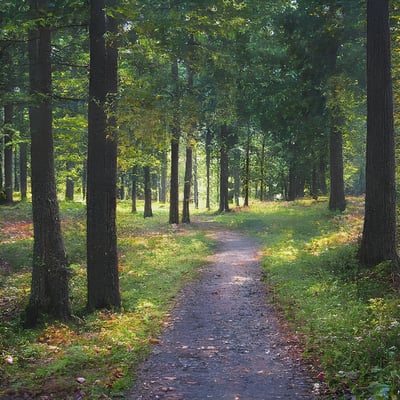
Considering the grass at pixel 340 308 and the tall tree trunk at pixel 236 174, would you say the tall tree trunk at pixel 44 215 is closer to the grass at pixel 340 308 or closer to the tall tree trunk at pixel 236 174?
the grass at pixel 340 308

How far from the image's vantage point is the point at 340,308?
9.12m

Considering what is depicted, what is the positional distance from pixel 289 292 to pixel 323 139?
1850 cm

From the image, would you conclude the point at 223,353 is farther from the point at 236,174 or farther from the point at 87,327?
the point at 236,174

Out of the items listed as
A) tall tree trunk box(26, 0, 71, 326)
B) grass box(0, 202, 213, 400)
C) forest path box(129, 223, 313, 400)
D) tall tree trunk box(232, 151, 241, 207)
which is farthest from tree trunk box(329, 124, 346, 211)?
tall tree trunk box(232, 151, 241, 207)

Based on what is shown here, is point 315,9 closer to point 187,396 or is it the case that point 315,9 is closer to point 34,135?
point 34,135

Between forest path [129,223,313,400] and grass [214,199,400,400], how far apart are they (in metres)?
0.44

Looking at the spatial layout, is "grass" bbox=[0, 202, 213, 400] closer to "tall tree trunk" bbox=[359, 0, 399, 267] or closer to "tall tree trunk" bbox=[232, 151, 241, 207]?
"tall tree trunk" bbox=[359, 0, 399, 267]

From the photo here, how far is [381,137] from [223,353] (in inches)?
252

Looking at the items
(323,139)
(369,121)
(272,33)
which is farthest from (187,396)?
(323,139)

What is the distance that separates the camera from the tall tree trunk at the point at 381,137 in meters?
10.8

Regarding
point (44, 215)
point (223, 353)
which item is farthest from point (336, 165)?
point (223, 353)

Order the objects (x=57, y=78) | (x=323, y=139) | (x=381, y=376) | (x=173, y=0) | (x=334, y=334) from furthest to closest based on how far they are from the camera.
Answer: (x=323, y=139), (x=57, y=78), (x=173, y=0), (x=334, y=334), (x=381, y=376)

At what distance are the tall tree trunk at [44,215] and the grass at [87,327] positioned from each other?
506mm

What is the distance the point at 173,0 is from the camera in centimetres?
1773
